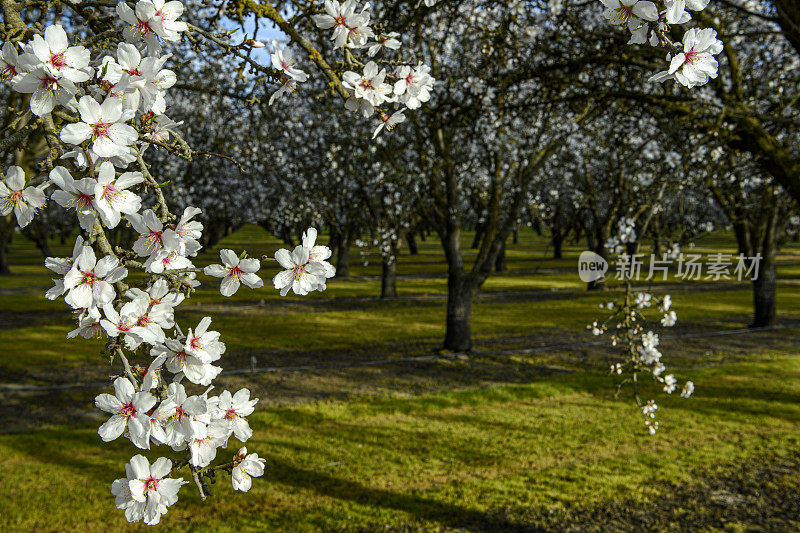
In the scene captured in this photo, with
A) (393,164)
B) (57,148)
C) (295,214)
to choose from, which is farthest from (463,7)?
(295,214)

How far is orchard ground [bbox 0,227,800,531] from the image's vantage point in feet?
20.5

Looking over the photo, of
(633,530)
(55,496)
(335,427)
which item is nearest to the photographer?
(633,530)

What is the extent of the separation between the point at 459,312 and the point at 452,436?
483 centimetres

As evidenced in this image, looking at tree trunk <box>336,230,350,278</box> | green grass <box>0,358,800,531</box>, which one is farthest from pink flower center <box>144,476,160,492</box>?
tree trunk <box>336,230,350,278</box>

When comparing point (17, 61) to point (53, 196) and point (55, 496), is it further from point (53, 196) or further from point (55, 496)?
point (55, 496)

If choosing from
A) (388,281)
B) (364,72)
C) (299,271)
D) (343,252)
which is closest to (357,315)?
(388,281)

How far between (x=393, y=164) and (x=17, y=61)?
447 inches

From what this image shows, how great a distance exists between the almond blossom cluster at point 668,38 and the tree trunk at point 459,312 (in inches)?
427

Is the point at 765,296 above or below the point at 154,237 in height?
below

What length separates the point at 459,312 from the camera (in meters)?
12.8

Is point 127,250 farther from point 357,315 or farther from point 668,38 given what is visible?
point 357,315

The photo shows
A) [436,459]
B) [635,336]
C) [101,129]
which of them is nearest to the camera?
[101,129]

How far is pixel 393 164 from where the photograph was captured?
12789 millimetres

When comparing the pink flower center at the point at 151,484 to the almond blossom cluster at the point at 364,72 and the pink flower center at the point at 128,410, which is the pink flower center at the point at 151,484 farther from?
the almond blossom cluster at the point at 364,72
